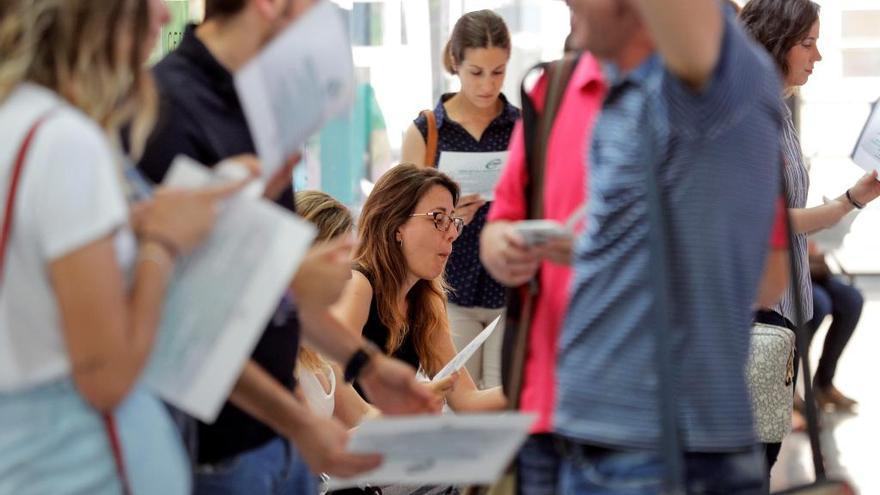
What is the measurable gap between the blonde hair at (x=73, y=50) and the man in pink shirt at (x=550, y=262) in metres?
0.57

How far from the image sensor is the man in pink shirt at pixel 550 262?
6.84ft

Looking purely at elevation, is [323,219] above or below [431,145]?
above

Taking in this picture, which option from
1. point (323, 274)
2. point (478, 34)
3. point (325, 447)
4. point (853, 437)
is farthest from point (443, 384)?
point (853, 437)

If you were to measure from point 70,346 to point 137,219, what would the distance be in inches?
7.7

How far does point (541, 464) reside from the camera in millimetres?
2129

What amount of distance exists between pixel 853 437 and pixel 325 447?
222 inches

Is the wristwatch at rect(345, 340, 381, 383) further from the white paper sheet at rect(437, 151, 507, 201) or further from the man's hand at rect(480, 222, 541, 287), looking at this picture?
the white paper sheet at rect(437, 151, 507, 201)

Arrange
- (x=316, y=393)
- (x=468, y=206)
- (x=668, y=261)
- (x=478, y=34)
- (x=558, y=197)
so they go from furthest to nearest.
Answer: (x=478, y=34)
(x=468, y=206)
(x=316, y=393)
(x=558, y=197)
(x=668, y=261)

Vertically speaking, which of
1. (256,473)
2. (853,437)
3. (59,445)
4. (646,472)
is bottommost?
(853,437)

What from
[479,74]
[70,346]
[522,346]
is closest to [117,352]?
[70,346]

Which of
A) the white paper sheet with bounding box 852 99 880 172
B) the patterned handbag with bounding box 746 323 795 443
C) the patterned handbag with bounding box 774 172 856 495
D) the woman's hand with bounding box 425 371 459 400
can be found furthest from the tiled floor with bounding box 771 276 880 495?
the patterned handbag with bounding box 774 172 856 495

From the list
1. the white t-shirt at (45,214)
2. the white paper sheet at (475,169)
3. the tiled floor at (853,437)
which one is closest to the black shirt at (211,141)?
the white t-shirt at (45,214)

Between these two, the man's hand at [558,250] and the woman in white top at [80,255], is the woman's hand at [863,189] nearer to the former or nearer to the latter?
the man's hand at [558,250]

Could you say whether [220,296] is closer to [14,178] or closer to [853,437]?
[14,178]
